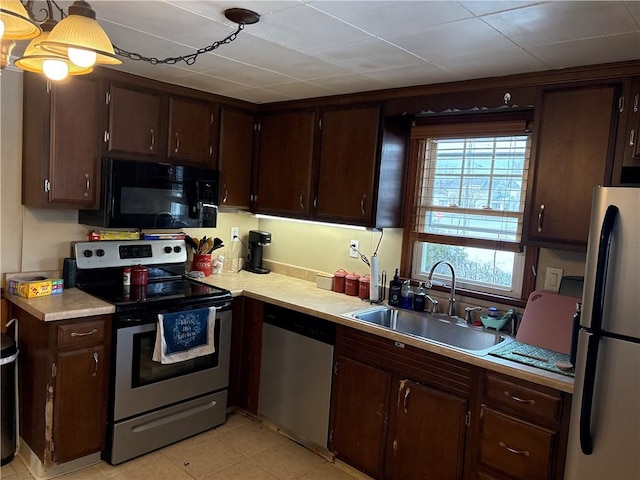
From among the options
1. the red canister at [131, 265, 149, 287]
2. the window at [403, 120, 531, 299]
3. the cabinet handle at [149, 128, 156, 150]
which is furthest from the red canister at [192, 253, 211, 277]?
the window at [403, 120, 531, 299]

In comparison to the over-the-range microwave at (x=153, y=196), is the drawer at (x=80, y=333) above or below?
below

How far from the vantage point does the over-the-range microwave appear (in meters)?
2.85

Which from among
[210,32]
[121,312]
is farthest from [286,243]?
[210,32]

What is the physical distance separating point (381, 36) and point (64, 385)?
225cm

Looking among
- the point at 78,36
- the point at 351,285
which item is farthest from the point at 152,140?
the point at 78,36

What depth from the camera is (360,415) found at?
106 inches

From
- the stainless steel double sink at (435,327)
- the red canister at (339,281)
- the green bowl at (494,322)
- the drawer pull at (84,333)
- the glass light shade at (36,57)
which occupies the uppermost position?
the glass light shade at (36,57)

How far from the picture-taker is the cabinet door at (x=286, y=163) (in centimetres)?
336

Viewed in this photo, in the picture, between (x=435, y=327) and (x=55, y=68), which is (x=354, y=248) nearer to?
(x=435, y=327)

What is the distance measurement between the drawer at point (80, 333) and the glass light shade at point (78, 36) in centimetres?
153

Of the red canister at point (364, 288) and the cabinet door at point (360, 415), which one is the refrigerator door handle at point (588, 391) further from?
the red canister at point (364, 288)

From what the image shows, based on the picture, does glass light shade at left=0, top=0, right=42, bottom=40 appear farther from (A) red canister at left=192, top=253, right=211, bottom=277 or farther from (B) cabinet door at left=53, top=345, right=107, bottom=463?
(A) red canister at left=192, top=253, right=211, bottom=277

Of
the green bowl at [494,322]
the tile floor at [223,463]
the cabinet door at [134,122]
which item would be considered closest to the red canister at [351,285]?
the green bowl at [494,322]

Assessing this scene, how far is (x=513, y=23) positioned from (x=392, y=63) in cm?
69
